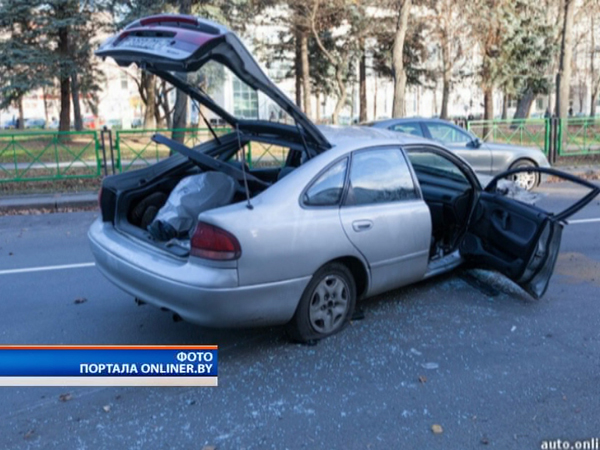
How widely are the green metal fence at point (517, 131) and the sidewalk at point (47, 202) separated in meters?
10.4

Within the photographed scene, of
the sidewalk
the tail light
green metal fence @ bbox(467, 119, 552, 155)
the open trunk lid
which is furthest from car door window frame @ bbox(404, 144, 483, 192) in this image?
green metal fence @ bbox(467, 119, 552, 155)

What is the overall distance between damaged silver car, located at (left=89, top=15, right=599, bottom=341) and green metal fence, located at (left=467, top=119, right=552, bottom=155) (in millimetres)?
11670

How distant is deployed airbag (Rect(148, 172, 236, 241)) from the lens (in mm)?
4387

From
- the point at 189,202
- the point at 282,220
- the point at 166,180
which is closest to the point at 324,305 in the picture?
the point at 282,220

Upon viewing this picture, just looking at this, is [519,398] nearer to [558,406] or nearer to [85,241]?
[558,406]

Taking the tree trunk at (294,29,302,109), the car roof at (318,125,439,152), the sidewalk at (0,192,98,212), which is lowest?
the sidewalk at (0,192,98,212)

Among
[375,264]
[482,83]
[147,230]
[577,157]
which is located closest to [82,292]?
[147,230]

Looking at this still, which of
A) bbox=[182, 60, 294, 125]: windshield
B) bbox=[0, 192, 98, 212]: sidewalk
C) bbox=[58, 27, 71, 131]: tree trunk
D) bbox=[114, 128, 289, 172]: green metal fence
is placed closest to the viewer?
bbox=[182, 60, 294, 125]: windshield

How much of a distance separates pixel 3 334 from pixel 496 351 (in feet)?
12.6

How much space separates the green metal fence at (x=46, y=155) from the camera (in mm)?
12867

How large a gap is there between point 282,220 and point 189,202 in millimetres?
1082

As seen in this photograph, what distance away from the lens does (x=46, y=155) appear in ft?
42.7

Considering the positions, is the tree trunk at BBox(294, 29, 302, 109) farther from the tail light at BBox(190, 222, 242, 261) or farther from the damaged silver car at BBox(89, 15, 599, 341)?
the tail light at BBox(190, 222, 242, 261)

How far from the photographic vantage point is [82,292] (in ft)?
18.3
